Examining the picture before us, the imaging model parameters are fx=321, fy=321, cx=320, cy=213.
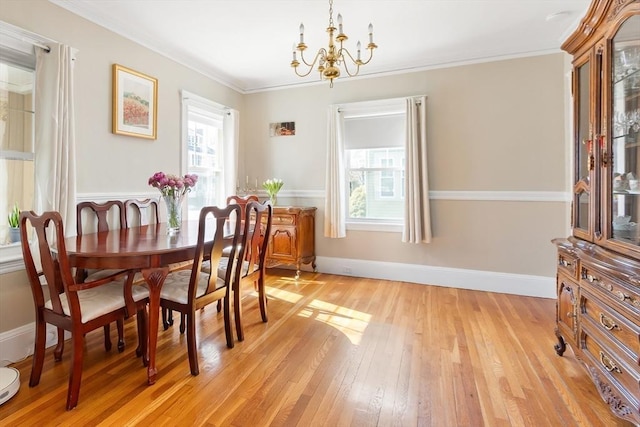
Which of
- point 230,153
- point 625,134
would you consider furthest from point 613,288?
point 230,153

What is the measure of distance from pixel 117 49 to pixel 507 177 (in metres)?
4.06

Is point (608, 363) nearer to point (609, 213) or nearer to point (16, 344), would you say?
point (609, 213)

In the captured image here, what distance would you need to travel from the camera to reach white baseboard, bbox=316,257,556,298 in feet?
11.2

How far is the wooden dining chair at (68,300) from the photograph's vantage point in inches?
63.4

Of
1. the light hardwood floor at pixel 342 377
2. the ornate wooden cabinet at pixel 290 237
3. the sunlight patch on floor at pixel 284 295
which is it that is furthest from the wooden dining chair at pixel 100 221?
the ornate wooden cabinet at pixel 290 237

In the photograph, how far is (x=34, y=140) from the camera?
2.30 meters

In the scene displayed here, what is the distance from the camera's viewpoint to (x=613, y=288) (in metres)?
1.51

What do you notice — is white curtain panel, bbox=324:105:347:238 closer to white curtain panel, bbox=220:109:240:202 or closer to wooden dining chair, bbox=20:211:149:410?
white curtain panel, bbox=220:109:240:202

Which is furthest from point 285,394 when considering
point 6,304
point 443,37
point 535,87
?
point 535,87

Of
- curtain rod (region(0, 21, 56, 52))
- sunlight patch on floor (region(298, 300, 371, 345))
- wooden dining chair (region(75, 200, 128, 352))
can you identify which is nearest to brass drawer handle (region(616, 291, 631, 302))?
sunlight patch on floor (region(298, 300, 371, 345))

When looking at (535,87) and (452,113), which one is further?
(452,113)

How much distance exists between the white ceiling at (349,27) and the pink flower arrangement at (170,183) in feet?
4.65

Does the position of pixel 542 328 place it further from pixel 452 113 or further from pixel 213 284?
pixel 213 284

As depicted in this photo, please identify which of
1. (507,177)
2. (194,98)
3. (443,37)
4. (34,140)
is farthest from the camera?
(194,98)
